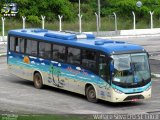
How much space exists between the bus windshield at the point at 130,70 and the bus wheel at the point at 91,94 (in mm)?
1383

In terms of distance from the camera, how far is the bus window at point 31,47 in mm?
25922

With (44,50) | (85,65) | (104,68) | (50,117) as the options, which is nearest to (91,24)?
(44,50)

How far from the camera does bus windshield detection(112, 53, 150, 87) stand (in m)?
21.0

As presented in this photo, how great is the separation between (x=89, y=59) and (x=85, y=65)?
1.12ft

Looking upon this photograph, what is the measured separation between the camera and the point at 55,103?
71.4ft

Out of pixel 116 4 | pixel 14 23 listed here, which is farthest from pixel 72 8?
pixel 14 23

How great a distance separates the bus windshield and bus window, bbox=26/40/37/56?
231 inches

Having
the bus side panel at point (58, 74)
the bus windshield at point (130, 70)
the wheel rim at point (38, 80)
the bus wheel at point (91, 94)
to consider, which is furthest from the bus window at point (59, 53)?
the bus windshield at point (130, 70)

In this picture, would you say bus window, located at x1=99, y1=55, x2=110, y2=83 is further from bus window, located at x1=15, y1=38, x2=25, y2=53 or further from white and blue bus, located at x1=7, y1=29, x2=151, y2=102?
bus window, located at x1=15, y1=38, x2=25, y2=53

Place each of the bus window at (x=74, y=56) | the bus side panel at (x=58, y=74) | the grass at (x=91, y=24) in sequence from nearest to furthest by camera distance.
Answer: the bus side panel at (x=58, y=74) → the bus window at (x=74, y=56) → the grass at (x=91, y=24)

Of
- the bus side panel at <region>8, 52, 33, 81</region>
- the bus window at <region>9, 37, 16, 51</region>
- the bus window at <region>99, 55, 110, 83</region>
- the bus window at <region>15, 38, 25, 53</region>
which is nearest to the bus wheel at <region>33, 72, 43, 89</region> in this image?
the bus side panel at <region>8, 52, 33, 81</region>

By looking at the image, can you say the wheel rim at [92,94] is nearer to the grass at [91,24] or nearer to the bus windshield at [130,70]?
the bus windshield at [130,70]

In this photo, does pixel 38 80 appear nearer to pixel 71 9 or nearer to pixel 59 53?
pixel 59 53

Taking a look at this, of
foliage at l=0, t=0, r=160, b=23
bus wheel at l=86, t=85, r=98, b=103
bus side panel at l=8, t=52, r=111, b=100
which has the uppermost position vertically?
foliage at l=0, t=0, r=160, b=23
